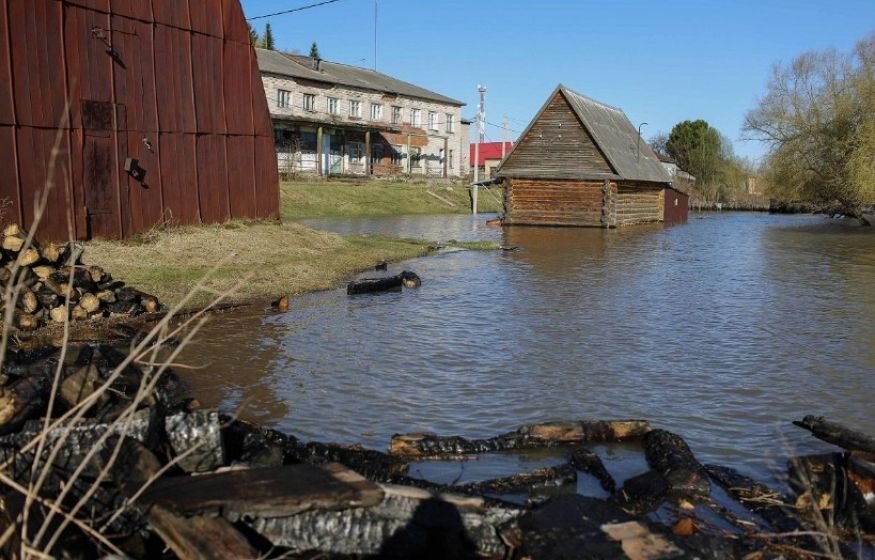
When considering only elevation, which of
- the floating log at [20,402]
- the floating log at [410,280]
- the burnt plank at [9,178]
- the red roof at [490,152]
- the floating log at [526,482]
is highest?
the red roof at [490,152]

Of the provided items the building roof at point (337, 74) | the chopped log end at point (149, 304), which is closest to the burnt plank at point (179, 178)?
the chopped log end at point (149, 304)

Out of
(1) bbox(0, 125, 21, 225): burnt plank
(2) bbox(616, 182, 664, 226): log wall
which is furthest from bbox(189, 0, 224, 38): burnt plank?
(2) bbox(616, 182, 664, 226): log wall

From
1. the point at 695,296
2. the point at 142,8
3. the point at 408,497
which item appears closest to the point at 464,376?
the point at 408,497

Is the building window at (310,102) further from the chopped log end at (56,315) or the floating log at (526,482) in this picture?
the floating log at (526,482)

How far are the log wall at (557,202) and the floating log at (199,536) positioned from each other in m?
32.5

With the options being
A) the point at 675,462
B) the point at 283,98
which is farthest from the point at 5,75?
the point at 283,98

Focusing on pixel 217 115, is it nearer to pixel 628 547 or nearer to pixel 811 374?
pixel 811 374

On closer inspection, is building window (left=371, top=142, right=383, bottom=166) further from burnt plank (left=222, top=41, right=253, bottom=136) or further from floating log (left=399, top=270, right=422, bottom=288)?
floating log (left=399, top=270, right=422, bottom=288)

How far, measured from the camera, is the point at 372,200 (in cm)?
4700

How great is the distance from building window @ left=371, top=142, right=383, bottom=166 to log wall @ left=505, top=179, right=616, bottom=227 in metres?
24.6

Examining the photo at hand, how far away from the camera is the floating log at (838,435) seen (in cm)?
636

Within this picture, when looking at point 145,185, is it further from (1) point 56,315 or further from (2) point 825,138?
(2) point 825,138

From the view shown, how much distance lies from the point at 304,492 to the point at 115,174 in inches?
570

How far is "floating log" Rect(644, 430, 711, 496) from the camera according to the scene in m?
5.84
